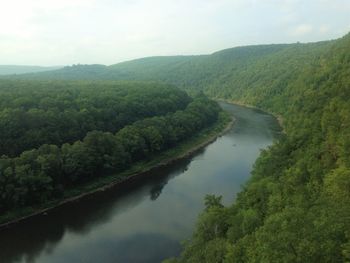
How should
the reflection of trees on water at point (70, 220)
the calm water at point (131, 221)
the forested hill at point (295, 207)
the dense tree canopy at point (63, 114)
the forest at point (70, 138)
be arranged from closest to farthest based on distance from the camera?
1. the forested hill at point (295, 207)
2. the calm water at point (131, 221)
3. the reflection of trees on water at point (70, 220)
4. the forest at point (70, 138)
5. the dense tree canopy at point (63, 114)

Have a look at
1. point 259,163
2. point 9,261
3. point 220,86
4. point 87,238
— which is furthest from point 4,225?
point 220,86

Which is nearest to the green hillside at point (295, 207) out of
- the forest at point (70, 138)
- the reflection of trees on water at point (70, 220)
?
the reflection of trees on water at point (70, 220)

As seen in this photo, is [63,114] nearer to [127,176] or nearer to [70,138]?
[70,138]

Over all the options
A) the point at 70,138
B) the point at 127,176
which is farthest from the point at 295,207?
the point at 70,138

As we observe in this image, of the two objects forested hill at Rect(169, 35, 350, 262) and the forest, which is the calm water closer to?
the forest

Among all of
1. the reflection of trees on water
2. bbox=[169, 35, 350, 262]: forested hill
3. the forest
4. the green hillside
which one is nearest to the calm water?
the reflection of trees on water

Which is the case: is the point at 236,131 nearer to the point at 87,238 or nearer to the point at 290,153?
the point at 290,153

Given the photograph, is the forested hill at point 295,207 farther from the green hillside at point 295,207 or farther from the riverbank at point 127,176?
the riverbank at point 127,176
